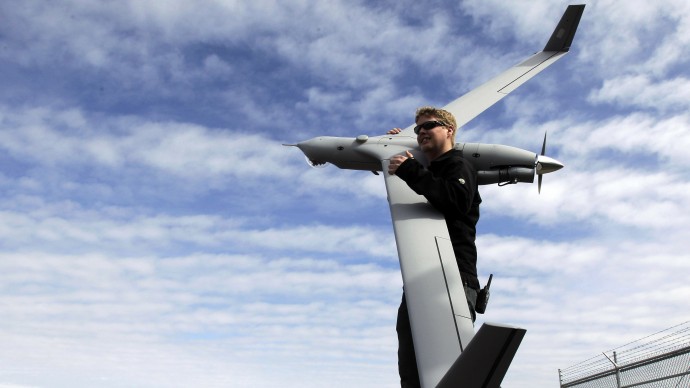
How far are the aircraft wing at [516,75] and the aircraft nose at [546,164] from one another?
2.37 meters

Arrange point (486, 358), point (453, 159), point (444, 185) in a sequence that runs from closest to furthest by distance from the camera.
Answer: point (486, 358) < point (444, 185) < point (453, 159)

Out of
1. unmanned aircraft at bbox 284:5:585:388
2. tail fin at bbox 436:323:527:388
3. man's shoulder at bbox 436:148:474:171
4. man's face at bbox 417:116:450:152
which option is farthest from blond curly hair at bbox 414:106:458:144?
tail fin at bbox 436:323:527:388

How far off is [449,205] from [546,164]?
10.7 meters

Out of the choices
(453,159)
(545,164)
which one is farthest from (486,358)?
(545,164)

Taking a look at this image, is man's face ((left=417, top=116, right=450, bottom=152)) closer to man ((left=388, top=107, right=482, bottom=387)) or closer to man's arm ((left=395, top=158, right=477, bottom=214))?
man ((left=388, top=107, right=482, bottom=387))

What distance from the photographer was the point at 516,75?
12383mm

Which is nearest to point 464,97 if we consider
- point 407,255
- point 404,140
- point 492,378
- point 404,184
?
point 404,140

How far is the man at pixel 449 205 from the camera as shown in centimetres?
407

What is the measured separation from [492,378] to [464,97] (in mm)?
9383

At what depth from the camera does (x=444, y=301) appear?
377 centimetres

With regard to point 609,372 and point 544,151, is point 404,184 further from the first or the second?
point 609,372

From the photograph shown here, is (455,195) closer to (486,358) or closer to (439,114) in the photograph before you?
(439,114)

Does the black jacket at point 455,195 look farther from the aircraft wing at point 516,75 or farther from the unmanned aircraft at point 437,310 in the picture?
the aircraft wing at point 516,75

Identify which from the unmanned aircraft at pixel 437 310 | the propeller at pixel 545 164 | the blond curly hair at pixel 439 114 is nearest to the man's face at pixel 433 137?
the blond curly hair at pixel 439 114
